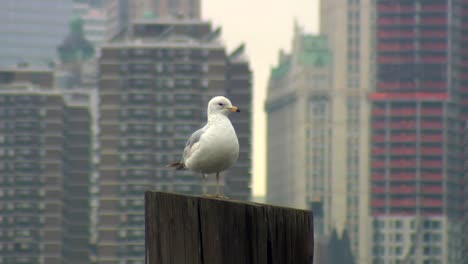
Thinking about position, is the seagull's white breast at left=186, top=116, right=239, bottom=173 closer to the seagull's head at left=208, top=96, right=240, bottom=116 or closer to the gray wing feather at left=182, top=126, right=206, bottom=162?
the seagull's head at left=208, top=96, right=240, bottom=116

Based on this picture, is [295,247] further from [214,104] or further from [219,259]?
[214,104]

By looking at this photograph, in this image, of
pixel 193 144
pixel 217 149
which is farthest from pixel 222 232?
pixel 193 144

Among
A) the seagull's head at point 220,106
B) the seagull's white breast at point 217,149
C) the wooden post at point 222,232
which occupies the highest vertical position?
the seagull's head at point 220,106

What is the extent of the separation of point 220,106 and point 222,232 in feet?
9.94

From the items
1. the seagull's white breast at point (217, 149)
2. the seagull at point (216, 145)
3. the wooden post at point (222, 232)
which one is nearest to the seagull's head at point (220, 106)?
the seagull at point (216, 145)

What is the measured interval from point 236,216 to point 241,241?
0.56 ft

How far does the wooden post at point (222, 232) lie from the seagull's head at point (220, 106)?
255 cm

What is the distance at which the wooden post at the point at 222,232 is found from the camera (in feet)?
28.5

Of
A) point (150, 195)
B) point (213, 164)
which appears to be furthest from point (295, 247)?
point (213, 164)

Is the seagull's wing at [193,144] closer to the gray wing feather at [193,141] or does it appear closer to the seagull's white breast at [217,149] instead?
the gray wing feather at [193,141]

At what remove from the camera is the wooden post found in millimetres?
8695

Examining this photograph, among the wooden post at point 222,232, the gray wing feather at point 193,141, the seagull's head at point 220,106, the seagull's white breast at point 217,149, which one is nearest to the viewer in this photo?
the wooden post at point 222,232

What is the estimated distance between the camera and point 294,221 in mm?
8992

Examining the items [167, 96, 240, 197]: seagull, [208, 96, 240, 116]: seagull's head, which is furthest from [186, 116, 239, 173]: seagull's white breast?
[208, 96, 240, 116]: seagull's head
